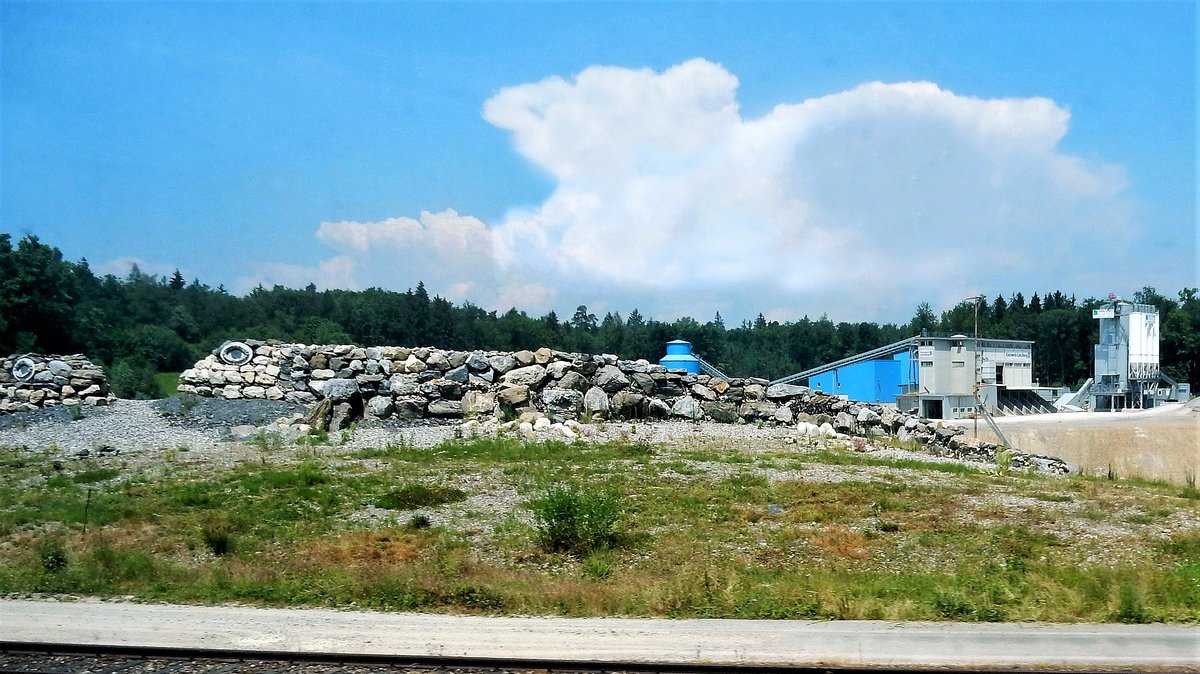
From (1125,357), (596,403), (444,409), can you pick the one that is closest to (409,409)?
(444,409)

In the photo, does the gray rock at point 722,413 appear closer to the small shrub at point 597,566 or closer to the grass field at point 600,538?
the grass field at point 600,538

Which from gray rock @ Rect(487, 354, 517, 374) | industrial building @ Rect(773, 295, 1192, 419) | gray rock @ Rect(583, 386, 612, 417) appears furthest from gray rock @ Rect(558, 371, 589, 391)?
industrial building @ Rect(773, 295, 1192, 419)

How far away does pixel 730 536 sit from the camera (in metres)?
A: 11.9

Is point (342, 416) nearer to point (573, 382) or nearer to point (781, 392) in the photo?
point (573, 382)

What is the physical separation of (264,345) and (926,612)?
24834 mm

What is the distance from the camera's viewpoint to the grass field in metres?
8.86

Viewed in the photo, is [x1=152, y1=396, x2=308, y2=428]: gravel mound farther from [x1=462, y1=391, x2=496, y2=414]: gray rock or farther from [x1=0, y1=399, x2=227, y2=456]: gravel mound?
[x1=462, y1=391, x2=496, y2=414]: gray rock

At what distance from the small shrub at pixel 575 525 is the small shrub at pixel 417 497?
3.17 meters

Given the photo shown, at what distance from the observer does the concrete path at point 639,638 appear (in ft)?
23.8

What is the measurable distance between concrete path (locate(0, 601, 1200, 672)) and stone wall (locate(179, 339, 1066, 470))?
15.8 metres

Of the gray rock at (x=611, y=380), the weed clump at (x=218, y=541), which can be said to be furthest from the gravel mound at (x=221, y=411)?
the weed clump at (x=218, y=541)

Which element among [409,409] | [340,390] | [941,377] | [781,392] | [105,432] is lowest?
[105,432]

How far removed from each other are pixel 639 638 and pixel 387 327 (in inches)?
2295

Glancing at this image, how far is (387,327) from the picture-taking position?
208 ft
